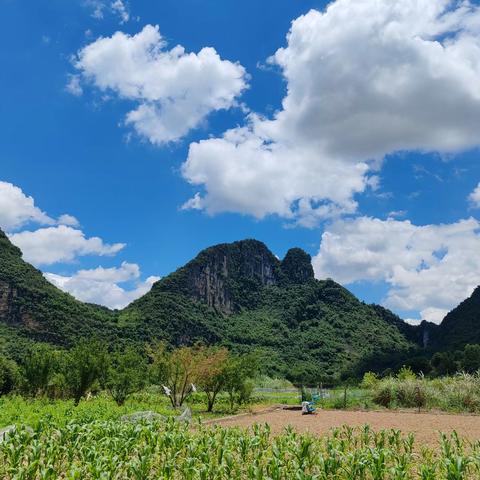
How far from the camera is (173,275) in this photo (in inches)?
4995

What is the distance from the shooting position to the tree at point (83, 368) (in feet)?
77.6

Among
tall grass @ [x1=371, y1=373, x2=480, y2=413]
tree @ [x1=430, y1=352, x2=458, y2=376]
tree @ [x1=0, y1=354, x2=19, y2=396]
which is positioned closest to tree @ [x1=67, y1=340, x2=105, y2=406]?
tree @ [x1=0, y1=354, x2=19, y2=396]

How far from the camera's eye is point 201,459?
8633 mm

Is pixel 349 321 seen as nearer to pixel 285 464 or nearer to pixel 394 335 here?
pixel 394 335

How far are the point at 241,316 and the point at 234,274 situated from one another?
1640 centimetres

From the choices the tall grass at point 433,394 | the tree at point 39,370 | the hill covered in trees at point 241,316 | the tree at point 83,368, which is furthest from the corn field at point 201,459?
the hill covered in trees at point 241,316

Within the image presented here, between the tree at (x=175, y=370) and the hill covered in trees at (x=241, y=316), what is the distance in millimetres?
38665

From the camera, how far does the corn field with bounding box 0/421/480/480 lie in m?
7.45

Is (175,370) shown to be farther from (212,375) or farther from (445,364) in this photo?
(445,364)

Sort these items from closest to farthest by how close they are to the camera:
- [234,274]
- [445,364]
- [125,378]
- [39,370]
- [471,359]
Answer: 1. [125,378]
2. [39,370]
3. [471,359]
4. [445,364]
5. [234,274]

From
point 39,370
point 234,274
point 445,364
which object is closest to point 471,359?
point 445,364

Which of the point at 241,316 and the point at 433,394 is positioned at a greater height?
the point at 241,316

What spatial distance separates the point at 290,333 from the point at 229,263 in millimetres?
A: 35653

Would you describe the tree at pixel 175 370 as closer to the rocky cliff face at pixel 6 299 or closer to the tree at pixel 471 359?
the tree at pixel 471 359
